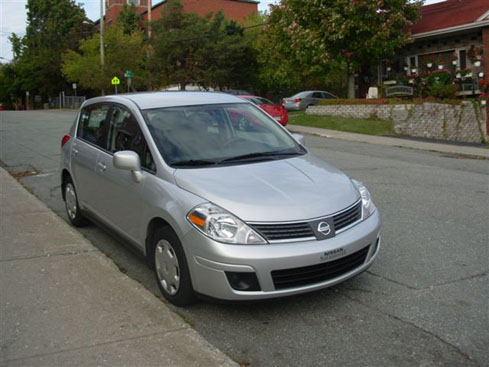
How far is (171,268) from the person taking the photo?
4.25 m

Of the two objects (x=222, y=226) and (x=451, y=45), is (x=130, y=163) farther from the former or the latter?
(x=451, y=45)

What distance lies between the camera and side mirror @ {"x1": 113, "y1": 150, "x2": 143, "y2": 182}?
15.3 feet

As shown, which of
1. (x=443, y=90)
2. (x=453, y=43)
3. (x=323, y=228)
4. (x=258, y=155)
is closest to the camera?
(x=323, y=228)

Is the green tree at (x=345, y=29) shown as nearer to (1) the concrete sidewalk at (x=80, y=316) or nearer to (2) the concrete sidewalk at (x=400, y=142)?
(2) the concrete sidewalk at (x=400, y=142)

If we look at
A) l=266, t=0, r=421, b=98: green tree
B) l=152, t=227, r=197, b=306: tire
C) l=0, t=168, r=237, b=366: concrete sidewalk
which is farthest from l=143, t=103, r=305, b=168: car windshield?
l=266, t=0, r=421, b=98: green tree

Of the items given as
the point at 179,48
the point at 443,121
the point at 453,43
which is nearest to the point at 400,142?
the point at 443,121

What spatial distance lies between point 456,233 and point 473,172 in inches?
229

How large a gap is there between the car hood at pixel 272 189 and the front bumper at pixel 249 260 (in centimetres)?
23

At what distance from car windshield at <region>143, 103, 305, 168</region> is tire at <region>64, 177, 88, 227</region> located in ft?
6.62

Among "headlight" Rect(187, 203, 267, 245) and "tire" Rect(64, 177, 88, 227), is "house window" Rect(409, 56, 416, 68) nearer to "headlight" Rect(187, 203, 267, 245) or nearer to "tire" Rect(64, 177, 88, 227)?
"tire" Rect(64, 177, 88, 227)

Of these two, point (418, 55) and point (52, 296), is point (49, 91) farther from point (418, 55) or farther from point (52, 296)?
point (52, 296)

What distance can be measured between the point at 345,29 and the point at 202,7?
38591mm

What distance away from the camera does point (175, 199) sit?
166 inches

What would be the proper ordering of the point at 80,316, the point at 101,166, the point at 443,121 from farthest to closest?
the point at 443,121 → the point at 101,166 → the point at 80,316
